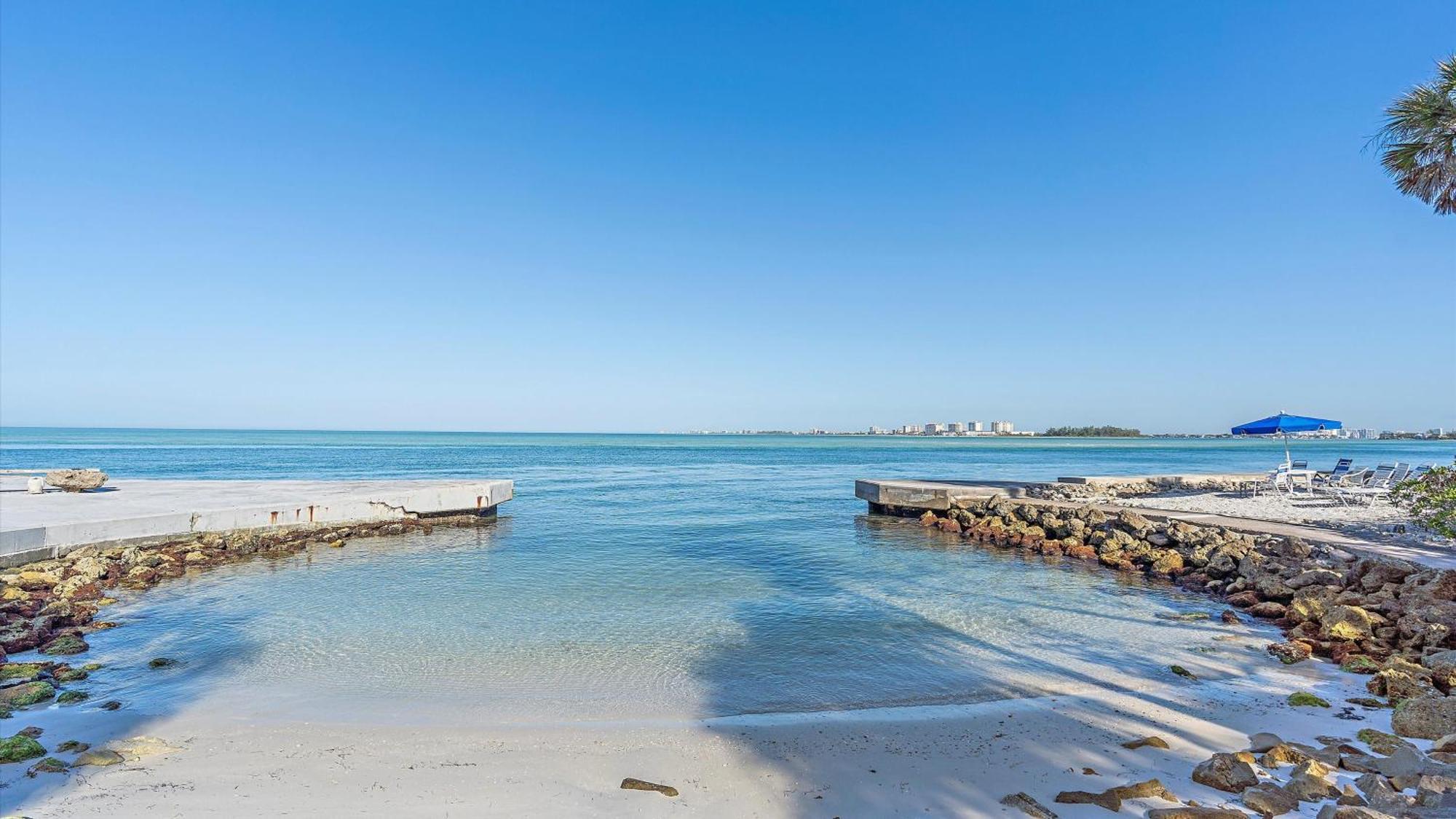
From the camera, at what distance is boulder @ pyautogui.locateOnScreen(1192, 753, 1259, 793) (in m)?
4.67

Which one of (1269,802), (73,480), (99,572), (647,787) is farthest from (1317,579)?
(73,480)

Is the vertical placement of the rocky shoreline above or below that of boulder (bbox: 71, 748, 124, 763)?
above

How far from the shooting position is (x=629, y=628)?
9.45 meters

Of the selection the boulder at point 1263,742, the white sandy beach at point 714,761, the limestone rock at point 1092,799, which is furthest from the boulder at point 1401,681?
the limestone rock at point 1092,799

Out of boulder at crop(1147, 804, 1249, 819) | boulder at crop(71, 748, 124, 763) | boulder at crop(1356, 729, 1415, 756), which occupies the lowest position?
boulder at crop(71, 748, 124, 763)

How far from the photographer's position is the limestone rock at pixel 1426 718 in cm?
540

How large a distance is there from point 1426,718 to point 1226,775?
7.79 ft

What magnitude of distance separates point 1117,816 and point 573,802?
12.0 ft

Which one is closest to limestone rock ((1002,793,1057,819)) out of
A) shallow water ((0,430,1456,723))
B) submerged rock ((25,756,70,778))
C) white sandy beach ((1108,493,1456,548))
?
shallow water ((0,430,1456,723))

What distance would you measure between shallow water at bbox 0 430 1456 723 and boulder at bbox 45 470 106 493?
8.34m

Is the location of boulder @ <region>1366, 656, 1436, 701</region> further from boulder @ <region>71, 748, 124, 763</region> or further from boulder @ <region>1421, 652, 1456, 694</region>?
boulder @ <region>71, 748, 124, 763</region>

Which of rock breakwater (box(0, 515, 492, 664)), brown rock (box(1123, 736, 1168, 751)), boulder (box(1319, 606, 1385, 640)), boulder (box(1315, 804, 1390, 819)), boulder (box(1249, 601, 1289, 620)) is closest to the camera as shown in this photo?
boulder (box(1315, 804, 1390, 819))

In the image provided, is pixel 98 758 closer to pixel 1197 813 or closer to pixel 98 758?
pixel 98 758

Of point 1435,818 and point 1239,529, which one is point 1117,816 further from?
point 1239,529
